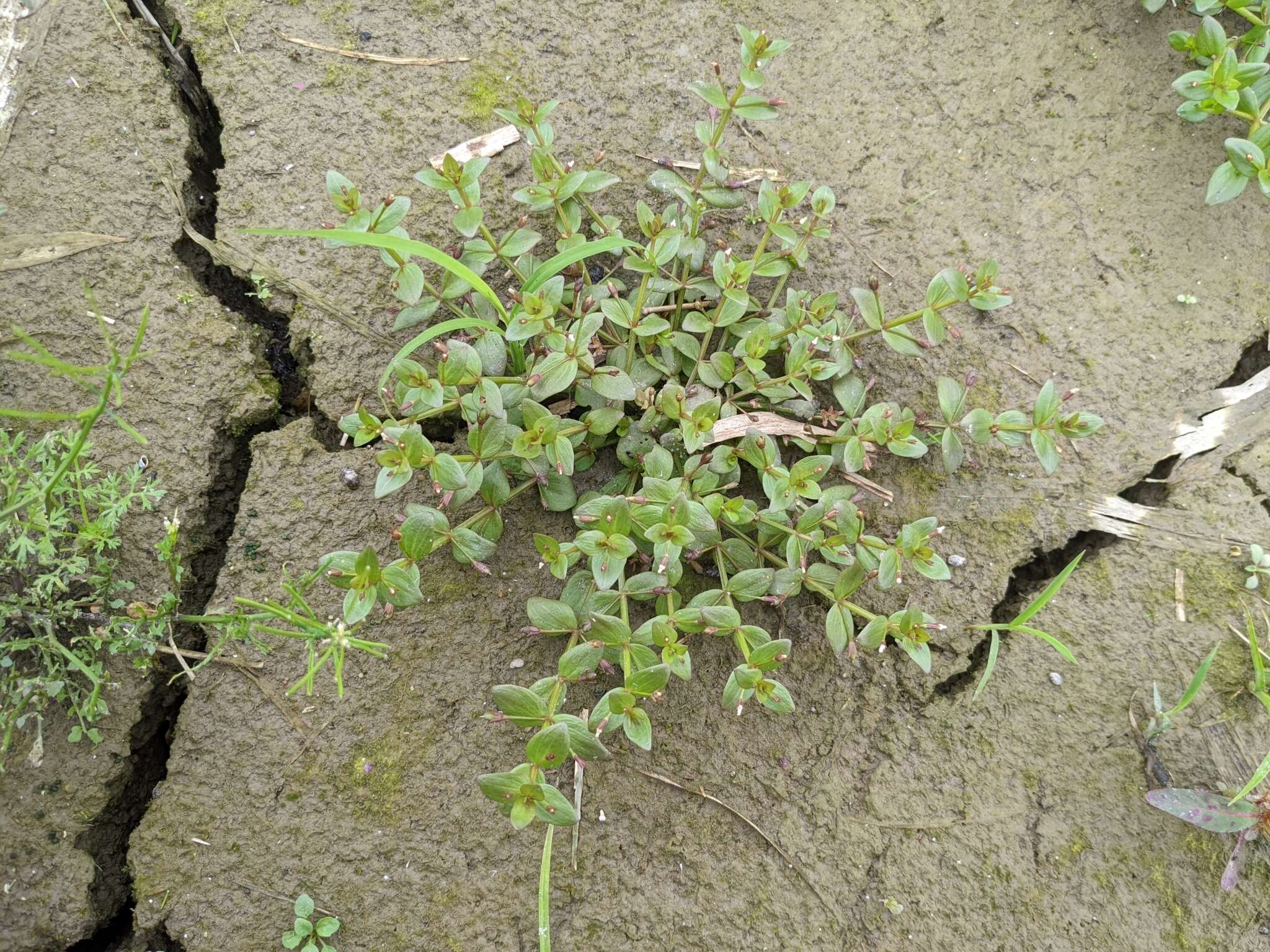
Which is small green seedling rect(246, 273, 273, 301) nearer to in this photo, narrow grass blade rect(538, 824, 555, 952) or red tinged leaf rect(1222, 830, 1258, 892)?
narrow grass blade rect(538, 824, 555, 952)

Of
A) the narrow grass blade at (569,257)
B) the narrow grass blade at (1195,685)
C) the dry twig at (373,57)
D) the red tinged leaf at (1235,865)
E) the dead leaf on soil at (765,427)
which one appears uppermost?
the dry twig at (373,57)

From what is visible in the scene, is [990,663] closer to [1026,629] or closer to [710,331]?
[1026,629]

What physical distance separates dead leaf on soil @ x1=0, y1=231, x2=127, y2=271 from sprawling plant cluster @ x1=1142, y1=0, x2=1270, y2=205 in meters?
3.35

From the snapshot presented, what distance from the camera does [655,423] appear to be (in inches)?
92.6

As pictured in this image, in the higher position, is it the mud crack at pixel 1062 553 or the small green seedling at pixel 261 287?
the small green seedling at pixel 261 287

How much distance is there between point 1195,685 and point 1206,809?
356 mm

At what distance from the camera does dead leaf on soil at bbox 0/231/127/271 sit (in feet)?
8.16

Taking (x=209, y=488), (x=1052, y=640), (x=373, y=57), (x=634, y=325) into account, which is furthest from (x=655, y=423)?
(x=373, y=57)

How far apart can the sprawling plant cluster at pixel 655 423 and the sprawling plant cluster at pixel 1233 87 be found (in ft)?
2.87

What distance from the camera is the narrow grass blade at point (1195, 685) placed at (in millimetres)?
2365

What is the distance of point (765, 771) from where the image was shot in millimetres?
2447

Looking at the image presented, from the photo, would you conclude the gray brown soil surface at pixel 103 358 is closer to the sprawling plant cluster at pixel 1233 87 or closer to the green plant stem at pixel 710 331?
the green plant stem at pixel 710 331

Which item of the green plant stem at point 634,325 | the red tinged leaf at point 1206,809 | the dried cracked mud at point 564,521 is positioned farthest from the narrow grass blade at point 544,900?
the red tinged leaf at point 1206,809

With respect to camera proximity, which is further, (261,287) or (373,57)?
(373,57)
